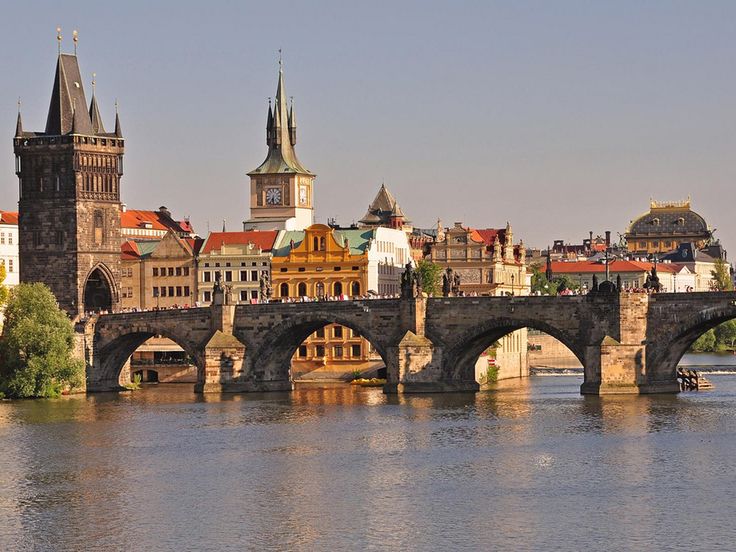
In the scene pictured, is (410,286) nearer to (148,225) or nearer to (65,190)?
(65,190)

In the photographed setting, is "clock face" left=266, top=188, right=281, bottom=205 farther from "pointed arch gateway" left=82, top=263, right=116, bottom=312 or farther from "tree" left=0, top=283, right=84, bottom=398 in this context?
"tree" left=0, top=283, right=84, bottom=398

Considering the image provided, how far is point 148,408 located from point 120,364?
21695 mm

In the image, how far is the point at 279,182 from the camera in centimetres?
17075

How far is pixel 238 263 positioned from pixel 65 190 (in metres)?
17.8

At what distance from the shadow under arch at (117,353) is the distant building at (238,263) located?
22.5m

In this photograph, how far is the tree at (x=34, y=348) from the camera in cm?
11906

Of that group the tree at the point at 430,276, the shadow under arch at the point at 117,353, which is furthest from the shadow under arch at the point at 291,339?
the tree at the point at 430,276

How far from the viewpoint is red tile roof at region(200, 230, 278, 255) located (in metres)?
162

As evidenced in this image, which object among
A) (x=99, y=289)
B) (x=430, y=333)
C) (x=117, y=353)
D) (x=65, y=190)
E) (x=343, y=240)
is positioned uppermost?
(x=65, y=190)

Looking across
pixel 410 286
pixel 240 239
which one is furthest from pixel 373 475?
pixel 240 239

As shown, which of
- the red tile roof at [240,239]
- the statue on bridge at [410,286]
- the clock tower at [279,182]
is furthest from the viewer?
the clock tower at [279,182]

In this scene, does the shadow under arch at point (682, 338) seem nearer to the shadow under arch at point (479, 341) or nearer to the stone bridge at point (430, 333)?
the stone bridge at point (430, 333)

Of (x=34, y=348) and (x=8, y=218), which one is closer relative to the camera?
(x=34, y=348)

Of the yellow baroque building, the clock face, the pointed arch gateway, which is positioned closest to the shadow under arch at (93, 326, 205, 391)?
the pointed arch gateway
